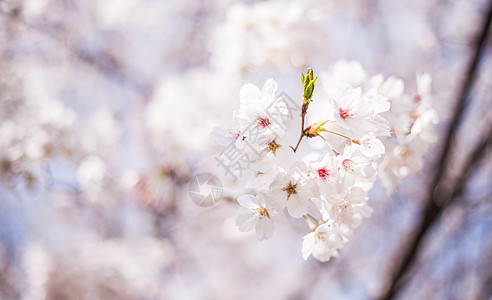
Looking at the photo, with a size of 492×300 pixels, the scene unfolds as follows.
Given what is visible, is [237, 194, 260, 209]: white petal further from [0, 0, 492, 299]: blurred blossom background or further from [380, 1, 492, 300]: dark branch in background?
[380, 1, 492, 300]: dark branch in background

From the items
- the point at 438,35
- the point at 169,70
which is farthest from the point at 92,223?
the point at 438,35

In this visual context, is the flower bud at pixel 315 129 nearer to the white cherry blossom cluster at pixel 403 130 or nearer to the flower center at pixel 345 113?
the flower center at pixel 345 113

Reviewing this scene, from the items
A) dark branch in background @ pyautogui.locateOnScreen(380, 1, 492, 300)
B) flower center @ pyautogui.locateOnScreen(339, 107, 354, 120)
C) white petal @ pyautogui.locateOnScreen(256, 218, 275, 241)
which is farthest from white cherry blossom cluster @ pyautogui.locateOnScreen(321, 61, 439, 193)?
dark branch in background @ pyautogui.locateOnScreen(380, 1, 492, 300)

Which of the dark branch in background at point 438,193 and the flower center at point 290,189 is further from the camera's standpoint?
the dark branch in background at point 438,193

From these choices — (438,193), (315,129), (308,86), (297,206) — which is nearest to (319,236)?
(297,206)

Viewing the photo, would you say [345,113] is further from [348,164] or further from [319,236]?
[319,236]

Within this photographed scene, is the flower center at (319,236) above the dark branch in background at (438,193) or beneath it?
beneath

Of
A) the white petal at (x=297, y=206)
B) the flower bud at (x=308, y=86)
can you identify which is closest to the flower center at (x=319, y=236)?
the white petal at (x=297, y=206)

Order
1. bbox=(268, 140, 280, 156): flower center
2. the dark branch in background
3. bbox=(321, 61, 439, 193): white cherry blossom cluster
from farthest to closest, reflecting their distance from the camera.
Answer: the dark branch in background → bbox=(321, 61, 439, 193): white cherry blossom cluster → bbox=(268, 140, 280, 156): flower center

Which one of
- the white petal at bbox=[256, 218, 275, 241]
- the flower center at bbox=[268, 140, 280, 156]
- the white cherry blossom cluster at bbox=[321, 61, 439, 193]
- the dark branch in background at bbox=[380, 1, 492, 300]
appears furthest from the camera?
the dark branch in background at bbox=[380, 1, 492, 300]
